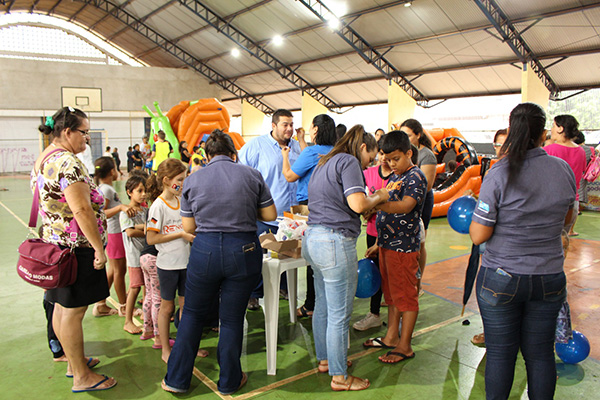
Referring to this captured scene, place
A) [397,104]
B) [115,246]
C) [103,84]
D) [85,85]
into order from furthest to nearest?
[103,84] → [85,85] → [397,104] → [115,246]

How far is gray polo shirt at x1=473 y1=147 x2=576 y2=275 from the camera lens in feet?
6.18

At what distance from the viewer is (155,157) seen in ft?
36.8

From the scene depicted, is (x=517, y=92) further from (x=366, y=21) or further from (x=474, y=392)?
(x=474, y=392)

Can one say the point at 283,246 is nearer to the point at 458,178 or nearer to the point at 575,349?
the point at 575,349

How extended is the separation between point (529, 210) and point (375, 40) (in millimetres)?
15887

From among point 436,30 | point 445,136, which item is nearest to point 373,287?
point 445,136

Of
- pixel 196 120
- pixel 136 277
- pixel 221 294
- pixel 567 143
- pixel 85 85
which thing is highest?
pixel 85 85

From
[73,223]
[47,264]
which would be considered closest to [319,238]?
[73,223]

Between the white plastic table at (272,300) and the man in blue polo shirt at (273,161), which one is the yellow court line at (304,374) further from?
the man in blue polo shirt at (273,161)

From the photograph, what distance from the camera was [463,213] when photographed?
308 cm

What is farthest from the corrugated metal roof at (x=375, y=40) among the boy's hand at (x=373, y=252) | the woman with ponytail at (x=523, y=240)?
the woman with ponytail at (x=523, y=240)

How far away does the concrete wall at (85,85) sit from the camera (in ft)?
68.8

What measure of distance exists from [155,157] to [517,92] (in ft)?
41.6

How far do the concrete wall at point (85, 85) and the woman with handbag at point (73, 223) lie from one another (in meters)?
19.4
